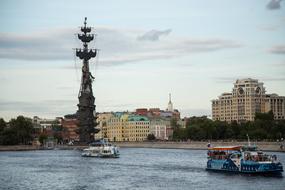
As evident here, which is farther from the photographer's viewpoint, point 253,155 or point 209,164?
point 209,164

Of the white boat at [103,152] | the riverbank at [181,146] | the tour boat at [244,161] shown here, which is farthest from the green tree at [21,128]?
the tour boat at [244,161]

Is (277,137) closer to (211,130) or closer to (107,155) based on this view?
(211,130)

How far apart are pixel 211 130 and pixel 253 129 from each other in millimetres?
13940

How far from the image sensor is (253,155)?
63281 mm

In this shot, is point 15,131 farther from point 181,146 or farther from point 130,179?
point 130,179

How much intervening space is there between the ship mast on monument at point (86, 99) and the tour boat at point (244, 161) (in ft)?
264

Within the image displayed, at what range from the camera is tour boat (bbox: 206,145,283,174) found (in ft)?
204

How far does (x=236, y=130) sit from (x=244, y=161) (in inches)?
4031

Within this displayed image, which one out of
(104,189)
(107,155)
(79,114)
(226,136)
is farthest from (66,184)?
(226,136)

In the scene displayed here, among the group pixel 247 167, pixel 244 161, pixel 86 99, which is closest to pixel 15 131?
pixel 86 99

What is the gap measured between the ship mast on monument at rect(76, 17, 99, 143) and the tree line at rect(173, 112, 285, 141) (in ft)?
108

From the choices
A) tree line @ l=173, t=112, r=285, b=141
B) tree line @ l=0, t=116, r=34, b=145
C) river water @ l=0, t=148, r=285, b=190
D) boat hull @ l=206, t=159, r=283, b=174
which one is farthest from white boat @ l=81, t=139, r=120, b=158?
tree line @ l=0, t=116, r=34, b=145

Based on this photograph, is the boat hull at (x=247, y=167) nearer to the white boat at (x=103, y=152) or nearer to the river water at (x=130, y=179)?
the river water at (x=130, y=179)

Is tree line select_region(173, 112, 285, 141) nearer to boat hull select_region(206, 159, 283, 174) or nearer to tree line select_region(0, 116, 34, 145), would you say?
tree line select_region(0, 116, 34, 145)
